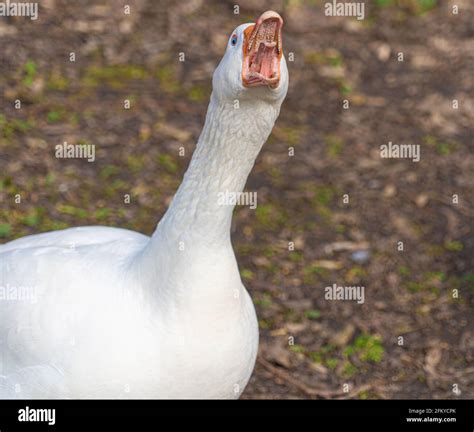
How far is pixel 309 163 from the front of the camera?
760cm

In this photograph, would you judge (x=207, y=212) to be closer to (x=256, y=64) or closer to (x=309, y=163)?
(x=256, y=64)

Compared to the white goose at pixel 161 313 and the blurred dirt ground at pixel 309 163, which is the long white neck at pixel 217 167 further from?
the blurred dirt ground at pixel 309 163

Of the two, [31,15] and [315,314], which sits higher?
[31,15]

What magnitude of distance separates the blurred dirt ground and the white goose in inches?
67.7

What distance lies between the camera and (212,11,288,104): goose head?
10.4ft

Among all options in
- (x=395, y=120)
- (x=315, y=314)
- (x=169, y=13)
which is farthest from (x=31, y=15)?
(x=315, y=314)

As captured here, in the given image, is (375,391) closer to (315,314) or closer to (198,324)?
(315,314)

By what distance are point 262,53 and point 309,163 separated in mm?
4409

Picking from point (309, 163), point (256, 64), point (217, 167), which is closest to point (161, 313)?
point (217, 167)

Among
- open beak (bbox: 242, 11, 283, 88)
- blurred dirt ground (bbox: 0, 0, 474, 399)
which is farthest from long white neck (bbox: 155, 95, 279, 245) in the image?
blurred dirt ground (bbox: 0, 0, 474, 399)

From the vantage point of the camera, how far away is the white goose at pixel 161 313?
3.70m

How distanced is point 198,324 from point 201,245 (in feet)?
1.17

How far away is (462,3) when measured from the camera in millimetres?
9961

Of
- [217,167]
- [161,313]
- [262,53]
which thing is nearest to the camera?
[262,53]
